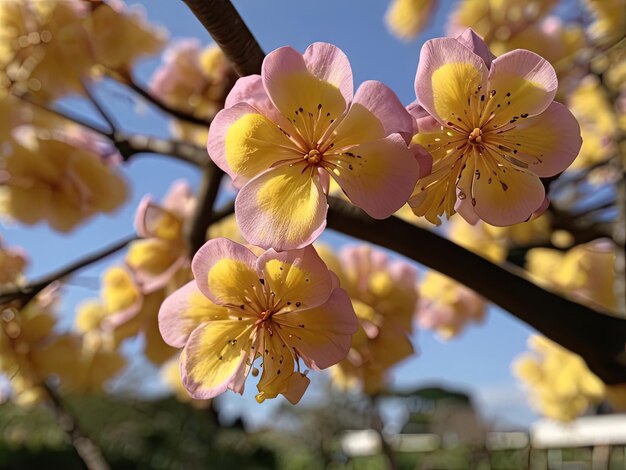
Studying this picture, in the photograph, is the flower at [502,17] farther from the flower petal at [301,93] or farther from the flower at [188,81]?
the flower petal at [301,93]

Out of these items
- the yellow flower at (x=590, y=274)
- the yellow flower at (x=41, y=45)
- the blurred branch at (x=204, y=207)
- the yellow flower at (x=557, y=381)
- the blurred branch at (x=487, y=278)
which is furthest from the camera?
the yellow flower at (x=557, y=381)

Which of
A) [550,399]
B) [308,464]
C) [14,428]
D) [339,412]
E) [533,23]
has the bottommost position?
[14,428]

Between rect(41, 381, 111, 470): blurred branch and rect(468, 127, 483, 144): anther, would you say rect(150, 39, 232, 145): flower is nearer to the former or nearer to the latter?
rect(41, 381, 111, 470): blurred branch

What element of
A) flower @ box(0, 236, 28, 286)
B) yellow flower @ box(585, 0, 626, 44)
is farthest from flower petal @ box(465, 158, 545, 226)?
flower @ box(0, 236, 28, 286)

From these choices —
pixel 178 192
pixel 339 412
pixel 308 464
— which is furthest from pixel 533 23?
pixel 339 412

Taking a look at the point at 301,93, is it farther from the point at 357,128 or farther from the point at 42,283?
the point at 42,283

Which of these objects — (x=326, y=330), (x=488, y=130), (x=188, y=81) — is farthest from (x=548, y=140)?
(x=188, y=81)

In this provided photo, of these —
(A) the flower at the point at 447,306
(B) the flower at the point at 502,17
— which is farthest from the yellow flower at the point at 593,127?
(A) the flower at the point at 447,306

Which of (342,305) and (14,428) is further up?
(342,305)

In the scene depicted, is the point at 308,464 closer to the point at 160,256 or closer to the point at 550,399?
the point at 550,399
